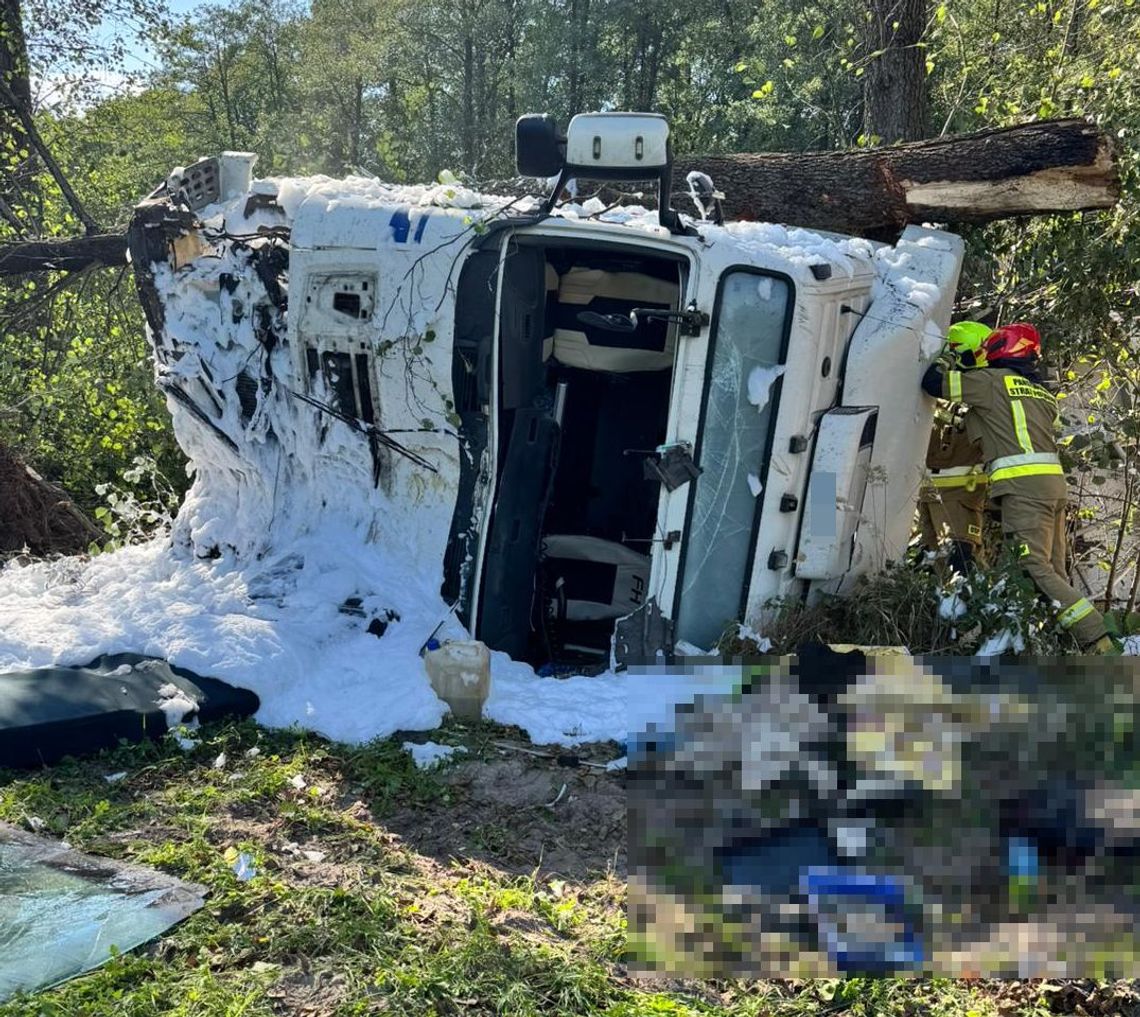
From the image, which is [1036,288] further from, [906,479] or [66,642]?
[66,642]

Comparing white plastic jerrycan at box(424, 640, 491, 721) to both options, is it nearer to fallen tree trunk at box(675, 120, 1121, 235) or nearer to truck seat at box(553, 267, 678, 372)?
truck seat at box(553, 267, 678, 372)

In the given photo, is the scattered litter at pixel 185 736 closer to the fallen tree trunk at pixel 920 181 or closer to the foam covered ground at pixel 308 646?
the foam covered ground at pixel 308 646

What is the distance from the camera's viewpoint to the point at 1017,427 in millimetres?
5332

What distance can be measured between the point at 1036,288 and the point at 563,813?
4254 millimetres

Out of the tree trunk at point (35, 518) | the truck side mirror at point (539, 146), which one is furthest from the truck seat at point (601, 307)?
the tree trunk at point (35, 518)

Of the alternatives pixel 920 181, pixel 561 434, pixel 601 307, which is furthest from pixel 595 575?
pixel 920 181

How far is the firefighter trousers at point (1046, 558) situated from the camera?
5.27 meters

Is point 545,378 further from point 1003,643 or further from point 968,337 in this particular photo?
point 1003,643

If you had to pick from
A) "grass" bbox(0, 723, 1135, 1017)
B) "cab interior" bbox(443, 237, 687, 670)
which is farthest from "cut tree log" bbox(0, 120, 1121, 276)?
"grass" bbox(0, 723, 1135, 1017)

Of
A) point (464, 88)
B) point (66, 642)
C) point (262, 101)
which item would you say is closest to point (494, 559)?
point (66, 642)

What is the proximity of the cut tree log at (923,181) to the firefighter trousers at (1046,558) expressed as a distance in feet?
5.21

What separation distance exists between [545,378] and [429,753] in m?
1.93

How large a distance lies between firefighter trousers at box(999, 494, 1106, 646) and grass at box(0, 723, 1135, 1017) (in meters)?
2.56

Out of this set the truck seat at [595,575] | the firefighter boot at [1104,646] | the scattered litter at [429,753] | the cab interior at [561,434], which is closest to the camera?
the scattered litter at [429,753]
